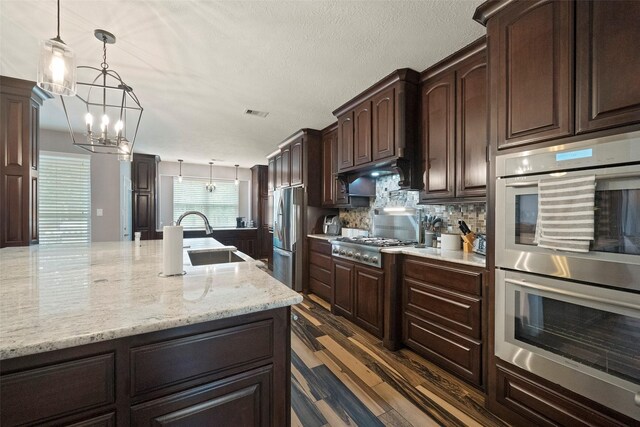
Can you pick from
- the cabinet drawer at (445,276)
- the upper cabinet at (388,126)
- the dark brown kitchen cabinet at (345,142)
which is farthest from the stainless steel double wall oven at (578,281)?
the dark brown kitchen cabinet at (345,142)

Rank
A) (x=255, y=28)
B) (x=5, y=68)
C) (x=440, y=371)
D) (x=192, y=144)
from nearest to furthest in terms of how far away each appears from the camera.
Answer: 1. (x=255, y=28)
2. (x=440, y=371)
3. (x=5, y=68)
4. (x=192, y=144)

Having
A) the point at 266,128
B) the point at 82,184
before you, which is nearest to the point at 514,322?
the point at 266,128

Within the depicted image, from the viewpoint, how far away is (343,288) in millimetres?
3107

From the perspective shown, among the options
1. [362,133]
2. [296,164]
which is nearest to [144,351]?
[362,133]

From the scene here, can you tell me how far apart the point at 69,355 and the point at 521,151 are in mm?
2102

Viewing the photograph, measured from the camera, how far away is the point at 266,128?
13.3 feet

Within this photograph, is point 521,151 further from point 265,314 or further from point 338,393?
point 338,393

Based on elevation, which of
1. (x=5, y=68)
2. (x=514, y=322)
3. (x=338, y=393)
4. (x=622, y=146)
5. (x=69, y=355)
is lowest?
(x=338, y=393)

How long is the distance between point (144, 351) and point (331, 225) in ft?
11.6

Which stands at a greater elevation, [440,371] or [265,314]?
[265,314]

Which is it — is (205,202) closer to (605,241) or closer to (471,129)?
(471,129)

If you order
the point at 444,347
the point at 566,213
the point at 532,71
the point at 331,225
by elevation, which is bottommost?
the point at 444,347

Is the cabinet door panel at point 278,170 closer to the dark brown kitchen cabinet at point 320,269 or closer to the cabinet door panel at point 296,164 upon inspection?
the cabinet door panel at point 296,164

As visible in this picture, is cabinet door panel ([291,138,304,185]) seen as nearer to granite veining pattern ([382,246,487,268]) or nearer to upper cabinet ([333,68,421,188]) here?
upper cabinet ([333,68,421,188])
